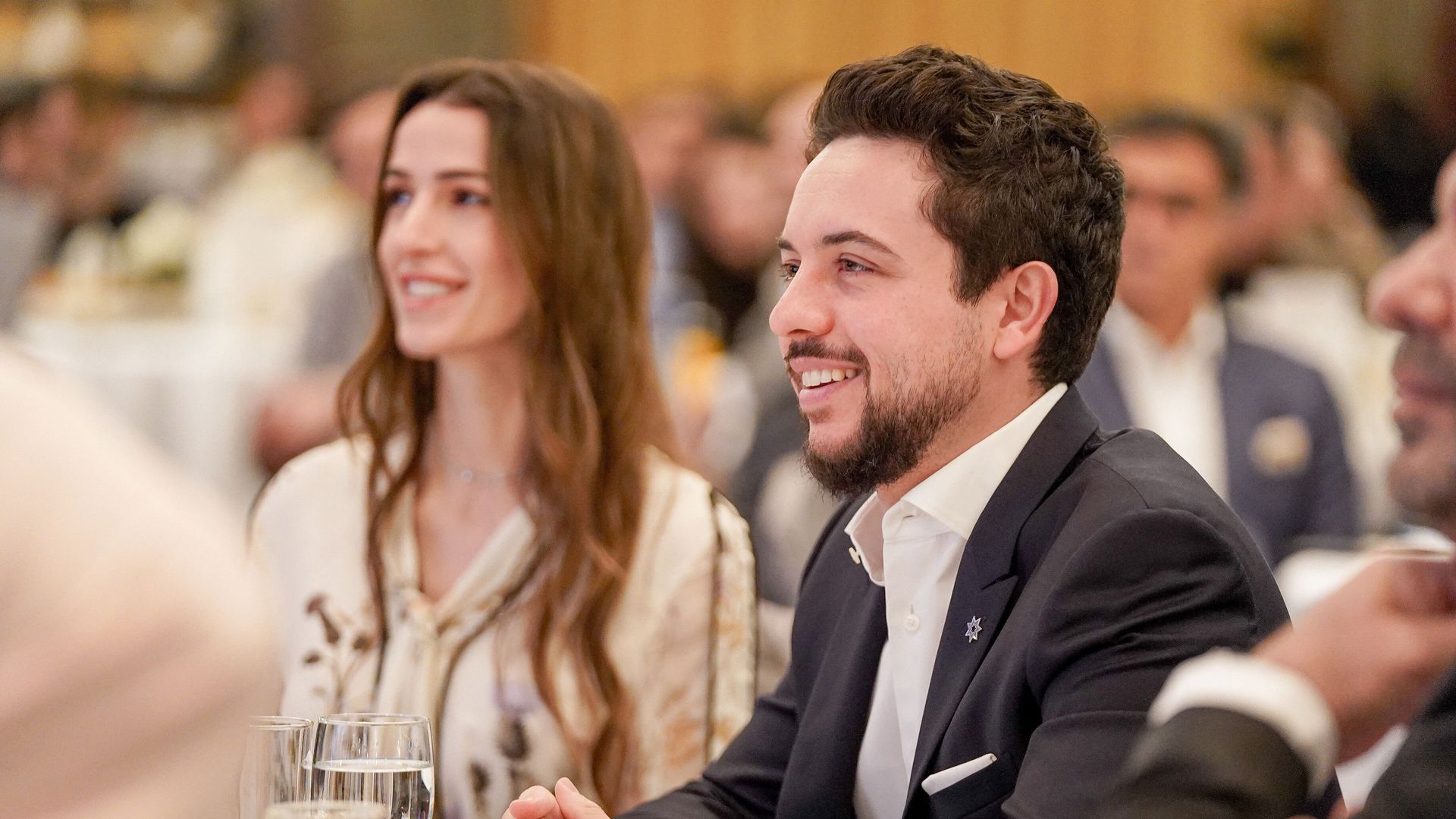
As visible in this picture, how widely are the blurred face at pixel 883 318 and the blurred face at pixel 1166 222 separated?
111 inches

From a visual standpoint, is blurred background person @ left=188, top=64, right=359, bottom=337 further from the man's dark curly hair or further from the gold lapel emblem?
the man's dark curly hair

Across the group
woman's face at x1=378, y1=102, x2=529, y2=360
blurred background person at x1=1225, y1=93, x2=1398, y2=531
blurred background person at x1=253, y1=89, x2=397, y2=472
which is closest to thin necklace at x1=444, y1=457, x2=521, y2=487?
woman's face at x1=378, y1=102, x2=529, y2=360

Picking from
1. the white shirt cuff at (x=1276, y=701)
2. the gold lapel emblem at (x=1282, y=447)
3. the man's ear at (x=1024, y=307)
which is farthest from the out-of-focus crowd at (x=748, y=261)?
the white shirt cuff at (x=1276, y=701)

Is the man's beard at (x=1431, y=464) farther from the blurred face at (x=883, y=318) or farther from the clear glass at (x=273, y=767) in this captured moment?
the clear glass at (x=273, y=767)

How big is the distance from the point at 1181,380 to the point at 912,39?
5.31 meters

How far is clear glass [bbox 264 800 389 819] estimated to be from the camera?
1.63 meters

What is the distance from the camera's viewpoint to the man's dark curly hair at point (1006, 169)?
1.91 metres

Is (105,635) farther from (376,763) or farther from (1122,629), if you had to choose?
(1122,629)

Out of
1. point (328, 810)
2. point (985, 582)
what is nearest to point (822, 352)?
point (985, 582)

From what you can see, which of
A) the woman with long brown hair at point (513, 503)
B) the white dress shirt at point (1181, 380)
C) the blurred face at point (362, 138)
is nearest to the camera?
the woman with long brown hair at point (513, 503)

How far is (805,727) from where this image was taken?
2008 mm

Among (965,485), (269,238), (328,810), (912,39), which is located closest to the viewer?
(328,810)

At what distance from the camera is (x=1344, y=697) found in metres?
1.19

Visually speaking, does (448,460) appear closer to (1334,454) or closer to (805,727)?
(805,727)
